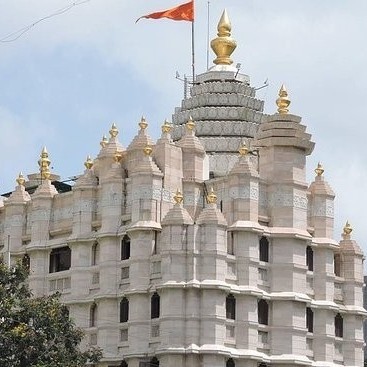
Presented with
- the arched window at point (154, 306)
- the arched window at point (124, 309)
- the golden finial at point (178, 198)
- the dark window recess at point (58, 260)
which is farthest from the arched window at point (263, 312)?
the dark window recess at point (58, 260)

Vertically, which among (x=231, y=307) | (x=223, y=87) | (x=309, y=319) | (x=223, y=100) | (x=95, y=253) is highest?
(x=223, y=87)

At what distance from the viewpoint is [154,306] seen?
252 ft

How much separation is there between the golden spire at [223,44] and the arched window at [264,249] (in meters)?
14.2

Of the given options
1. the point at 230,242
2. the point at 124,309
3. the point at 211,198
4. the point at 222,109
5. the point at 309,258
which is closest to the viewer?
the point at 211,198

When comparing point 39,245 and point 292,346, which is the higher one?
point 39,245

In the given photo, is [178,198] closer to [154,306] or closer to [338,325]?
[154,306]

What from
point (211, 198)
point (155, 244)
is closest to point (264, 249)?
point (211, 198)

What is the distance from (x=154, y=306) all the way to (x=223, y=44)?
1790 centimetres

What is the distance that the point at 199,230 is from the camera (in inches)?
2992

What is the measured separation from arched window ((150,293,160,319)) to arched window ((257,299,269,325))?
4.74m

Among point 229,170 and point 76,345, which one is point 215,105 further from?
point 76,345

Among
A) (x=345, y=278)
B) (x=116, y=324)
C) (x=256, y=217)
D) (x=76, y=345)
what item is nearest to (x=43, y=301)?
(x=76, y=345)

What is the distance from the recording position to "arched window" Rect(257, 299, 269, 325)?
77.4 metres

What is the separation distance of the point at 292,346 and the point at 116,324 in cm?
834
